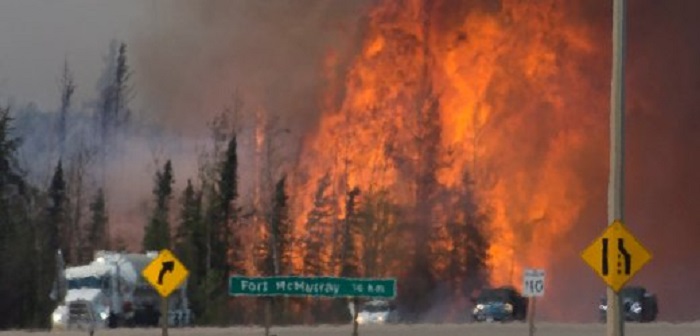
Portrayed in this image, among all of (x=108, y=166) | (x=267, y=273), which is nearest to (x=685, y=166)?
(x=267, y=273)

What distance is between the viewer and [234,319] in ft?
350

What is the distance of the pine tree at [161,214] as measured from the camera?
112363 mm

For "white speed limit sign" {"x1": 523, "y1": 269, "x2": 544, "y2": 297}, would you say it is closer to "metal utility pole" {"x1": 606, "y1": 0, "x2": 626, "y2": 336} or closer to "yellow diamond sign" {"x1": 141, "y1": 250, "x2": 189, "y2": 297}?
"yellow diamond sign" {"x1": 141, "y1": 250, "x2": 189, "y2": 297}

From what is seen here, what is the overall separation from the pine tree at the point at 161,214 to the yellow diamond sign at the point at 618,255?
80.2m

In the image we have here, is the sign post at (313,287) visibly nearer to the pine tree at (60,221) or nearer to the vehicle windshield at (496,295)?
the vehicle windshield at (496,295)

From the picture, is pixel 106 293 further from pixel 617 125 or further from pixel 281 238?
pixel 617 125

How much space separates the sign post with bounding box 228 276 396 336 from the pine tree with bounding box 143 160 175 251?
58757mm

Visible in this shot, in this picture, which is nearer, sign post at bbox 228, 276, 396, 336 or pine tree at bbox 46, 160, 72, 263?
sign post at bbox 228, 276, 396, 336

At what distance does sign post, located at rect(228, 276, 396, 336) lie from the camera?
51.0 meters

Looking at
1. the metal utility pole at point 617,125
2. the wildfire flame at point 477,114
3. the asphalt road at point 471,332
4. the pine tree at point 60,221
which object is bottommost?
the asphalt road at point 471,332

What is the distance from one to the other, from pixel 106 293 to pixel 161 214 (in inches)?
1588

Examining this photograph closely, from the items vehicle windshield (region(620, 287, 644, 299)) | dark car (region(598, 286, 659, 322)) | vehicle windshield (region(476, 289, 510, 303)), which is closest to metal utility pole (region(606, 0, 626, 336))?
dark car (region(598, 286, 659, 322))

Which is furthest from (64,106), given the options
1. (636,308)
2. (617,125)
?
(617,125)

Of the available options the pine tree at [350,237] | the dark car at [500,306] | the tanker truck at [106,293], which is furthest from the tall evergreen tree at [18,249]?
the dark car at [500,306]
